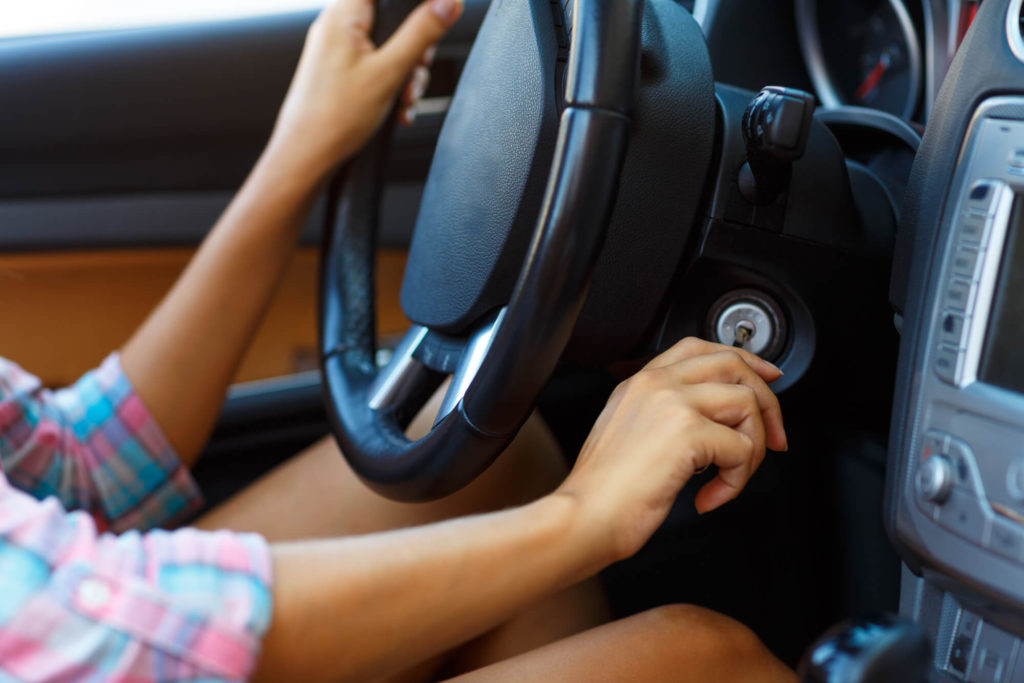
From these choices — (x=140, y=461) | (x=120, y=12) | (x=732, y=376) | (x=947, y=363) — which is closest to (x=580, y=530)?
(x=732, y=376)

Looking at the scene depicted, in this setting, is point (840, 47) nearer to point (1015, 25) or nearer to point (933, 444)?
point (1015, 25)

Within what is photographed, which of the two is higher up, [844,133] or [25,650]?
[844,133]

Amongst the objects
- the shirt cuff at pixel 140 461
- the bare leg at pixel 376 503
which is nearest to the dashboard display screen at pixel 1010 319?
the bare leg at pixel 376 503

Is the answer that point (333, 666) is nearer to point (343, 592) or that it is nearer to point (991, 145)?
point (343, 592)

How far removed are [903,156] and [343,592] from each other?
56cm

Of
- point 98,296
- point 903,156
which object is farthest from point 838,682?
point 98,296

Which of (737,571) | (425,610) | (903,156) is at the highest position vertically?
(903,156)

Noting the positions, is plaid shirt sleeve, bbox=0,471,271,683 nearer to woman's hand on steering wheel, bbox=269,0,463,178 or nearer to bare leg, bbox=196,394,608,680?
bare leg, bbox=196,394,608,680

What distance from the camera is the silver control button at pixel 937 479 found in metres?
0.55

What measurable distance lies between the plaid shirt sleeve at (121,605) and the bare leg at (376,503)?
1.05ft

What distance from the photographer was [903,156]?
76cm

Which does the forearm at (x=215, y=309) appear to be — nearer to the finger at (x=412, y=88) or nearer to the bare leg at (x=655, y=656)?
the finger at (x=412, y=88)

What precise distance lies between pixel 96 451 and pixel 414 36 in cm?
45

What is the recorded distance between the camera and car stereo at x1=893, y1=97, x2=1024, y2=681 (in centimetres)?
52
